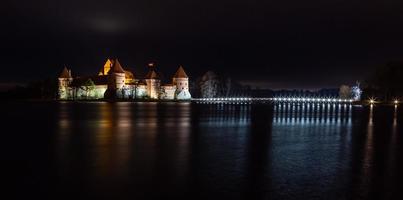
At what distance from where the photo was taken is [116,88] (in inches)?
5005

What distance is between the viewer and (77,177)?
1377cm

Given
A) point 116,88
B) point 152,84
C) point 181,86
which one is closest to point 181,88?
point 181,86

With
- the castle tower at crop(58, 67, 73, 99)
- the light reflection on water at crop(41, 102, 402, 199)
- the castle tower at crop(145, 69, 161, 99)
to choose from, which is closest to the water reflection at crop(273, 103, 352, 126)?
the light reflection on water at crop(41, 102, 402, 199)

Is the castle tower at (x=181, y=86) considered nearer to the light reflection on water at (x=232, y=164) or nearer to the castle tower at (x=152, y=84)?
the castle tower at (x=152, y=84)

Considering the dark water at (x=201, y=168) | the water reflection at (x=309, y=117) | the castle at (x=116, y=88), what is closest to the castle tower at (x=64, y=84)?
the castle at (x=116, y=88)

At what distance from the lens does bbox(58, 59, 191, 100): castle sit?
12738cm

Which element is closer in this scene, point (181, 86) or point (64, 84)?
point (64, 84)

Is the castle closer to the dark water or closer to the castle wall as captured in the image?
the castle wall

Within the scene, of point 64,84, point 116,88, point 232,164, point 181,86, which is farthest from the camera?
point 181,86

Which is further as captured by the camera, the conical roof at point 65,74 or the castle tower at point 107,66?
the castle tower at point 107,66

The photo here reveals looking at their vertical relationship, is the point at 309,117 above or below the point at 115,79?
below

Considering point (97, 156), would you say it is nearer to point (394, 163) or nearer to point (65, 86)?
point (394, 163)

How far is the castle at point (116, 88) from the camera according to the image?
418ft

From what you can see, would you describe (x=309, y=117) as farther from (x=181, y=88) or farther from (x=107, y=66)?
(x=107, y=66)
